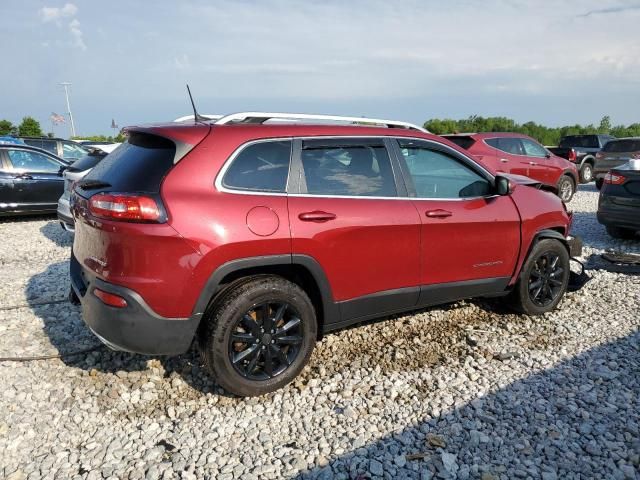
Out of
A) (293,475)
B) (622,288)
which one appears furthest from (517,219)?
(293,475)

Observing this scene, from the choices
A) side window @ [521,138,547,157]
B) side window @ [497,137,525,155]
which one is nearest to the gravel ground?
side window @ [497,137,525,155]

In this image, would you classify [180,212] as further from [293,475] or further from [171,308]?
[293,475]

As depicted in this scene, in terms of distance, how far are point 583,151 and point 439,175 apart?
16811 mm

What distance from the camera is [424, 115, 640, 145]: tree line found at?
35438 mm

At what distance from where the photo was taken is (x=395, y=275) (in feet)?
11.7

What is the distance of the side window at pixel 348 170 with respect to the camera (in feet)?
10.7

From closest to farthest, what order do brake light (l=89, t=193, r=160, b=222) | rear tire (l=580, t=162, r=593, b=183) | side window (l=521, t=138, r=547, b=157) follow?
brake light (l=89, t=193, r=160, b=222) < side window (l=521, t=138, r=547, b=157) < rear tire (l=580, t=162, r=593, b=183)

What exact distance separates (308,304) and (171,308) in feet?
2.96

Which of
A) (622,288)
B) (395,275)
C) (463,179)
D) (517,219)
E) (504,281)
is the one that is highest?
(463,179)

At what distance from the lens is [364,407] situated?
3.13 m

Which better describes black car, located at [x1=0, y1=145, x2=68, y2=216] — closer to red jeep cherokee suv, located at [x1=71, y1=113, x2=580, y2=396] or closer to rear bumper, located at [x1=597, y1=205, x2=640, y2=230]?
red jeep cherokee suv, located at [x1=71, y1=113, x2=580, y2=396]

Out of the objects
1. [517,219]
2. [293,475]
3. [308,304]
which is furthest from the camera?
[517,219]

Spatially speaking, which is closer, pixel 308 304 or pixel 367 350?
pixel 308 304

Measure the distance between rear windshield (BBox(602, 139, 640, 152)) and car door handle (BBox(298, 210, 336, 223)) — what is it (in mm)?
14530
